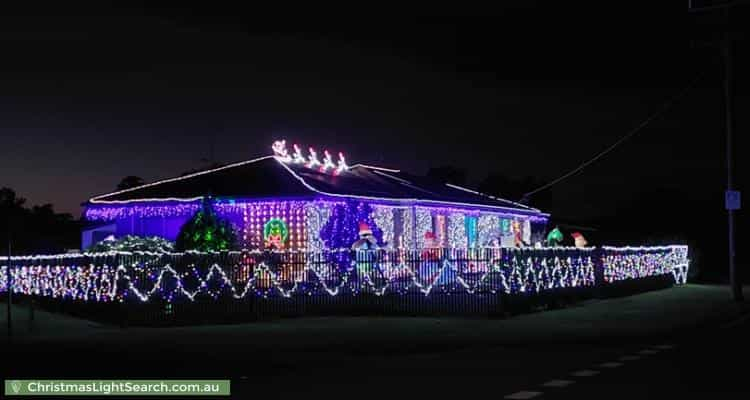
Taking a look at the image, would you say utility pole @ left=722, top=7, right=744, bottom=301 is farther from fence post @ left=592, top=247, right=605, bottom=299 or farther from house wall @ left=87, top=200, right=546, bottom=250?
house wall @ left=87, top=200, right=546, bottom=250

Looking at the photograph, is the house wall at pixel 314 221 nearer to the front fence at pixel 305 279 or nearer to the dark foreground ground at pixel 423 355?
the front fence at pixel 305 279

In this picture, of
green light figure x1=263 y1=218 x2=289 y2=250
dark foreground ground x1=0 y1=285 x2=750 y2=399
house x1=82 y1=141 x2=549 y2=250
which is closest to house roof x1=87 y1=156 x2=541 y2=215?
house x1=82 y1=141 x2=549 y2=250

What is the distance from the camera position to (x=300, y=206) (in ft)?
112

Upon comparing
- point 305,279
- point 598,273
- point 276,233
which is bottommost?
point 598,273

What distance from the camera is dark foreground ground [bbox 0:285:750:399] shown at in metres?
12.9

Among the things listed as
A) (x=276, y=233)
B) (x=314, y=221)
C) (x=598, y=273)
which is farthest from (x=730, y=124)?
(x=276, y=233)

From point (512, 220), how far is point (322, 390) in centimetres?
3601

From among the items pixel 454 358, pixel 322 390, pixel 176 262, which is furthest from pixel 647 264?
pixel 322 390

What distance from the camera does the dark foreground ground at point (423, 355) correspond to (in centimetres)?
1291

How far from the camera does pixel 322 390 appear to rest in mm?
12742

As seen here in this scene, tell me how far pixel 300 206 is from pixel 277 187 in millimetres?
1105

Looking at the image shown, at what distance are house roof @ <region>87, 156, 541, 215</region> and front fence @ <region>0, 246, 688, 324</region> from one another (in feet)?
21.1

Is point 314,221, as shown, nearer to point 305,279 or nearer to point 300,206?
point 300,206

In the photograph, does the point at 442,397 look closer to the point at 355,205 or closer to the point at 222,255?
the point at 222,255
